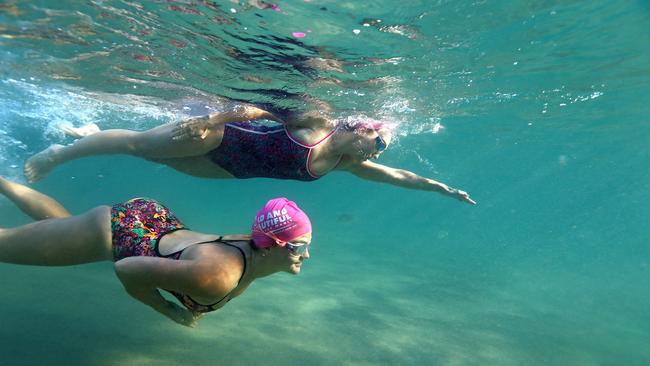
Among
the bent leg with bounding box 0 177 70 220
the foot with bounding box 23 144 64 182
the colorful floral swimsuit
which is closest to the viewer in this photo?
the colorful floral swimsuit

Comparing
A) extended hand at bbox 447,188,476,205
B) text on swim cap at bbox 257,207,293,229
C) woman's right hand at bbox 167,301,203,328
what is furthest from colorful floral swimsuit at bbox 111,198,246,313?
extended hand at bbox 447,188,476,205

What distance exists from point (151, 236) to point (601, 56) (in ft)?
46.4

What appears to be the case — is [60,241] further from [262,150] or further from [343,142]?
[343,142]

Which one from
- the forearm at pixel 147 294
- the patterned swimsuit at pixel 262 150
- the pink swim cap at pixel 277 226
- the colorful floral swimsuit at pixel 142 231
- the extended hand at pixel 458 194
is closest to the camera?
the forearm at pixel 147 294

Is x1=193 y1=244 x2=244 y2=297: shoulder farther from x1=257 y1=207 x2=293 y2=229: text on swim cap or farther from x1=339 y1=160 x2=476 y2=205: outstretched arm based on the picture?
x1=339 y1=160 x2=476 y2=205: outstretched arm

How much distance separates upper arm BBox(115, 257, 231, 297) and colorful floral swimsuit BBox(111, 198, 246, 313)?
0.39 m

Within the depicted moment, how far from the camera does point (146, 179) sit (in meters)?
109

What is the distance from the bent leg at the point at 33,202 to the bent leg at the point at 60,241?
0.71 meters

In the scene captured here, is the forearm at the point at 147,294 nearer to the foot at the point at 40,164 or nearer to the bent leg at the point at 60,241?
the bent leg at the point at 60,241

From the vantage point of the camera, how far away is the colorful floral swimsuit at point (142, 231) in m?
4.02

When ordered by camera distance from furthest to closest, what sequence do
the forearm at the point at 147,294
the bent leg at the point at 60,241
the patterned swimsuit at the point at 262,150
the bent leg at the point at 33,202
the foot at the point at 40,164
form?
the patterned swimsuit at the point at 262,150
the foot at the point at 40,164
the bent leg at the point at 33,202
the bent leg at the point at 60,241
the forearm at the point at 147,294

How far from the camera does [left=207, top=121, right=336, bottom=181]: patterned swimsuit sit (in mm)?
6426

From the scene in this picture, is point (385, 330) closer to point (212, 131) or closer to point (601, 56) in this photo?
point (212, 131)

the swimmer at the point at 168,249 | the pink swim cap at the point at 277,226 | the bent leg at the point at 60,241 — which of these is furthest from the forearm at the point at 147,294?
the pink swim cap at the point at 277,226
